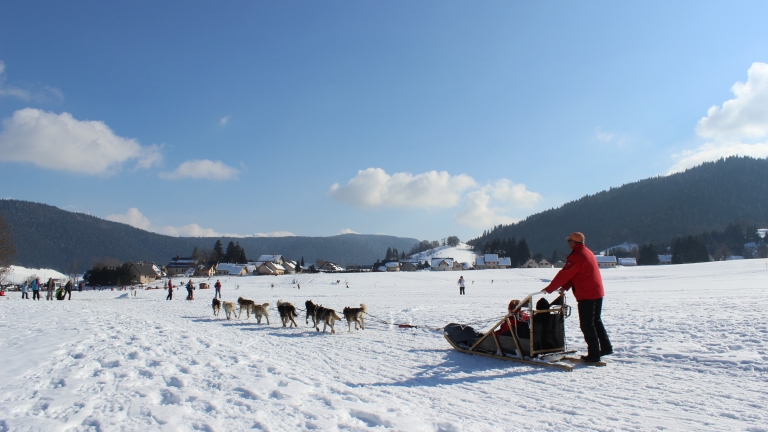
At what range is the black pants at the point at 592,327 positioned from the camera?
6926 millimetres

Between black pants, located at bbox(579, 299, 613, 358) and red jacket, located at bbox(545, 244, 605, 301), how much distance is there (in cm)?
13

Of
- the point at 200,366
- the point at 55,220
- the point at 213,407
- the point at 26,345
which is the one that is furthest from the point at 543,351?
the point at 55,220

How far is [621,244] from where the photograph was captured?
591ft

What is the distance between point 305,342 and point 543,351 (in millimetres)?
5555

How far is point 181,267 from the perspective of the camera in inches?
5118

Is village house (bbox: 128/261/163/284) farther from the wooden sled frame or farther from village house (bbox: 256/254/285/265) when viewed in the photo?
the wooden sled frame

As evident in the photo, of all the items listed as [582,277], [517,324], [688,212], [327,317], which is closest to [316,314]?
[327,317]

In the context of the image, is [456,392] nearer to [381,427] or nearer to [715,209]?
[381,427]

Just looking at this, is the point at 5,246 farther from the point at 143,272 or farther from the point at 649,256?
the point at 649,256

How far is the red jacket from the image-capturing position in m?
7.07

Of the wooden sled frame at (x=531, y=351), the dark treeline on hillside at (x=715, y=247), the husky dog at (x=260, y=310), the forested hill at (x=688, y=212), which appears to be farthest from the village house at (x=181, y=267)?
the forested hill at (x=688, y=212)

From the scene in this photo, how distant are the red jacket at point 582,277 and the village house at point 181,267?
432 ft

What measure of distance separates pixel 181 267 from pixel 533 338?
138113 millimetres

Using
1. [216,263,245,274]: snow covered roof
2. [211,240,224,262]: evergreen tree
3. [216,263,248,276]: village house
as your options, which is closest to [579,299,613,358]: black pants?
[216,263,248,276]: village house
